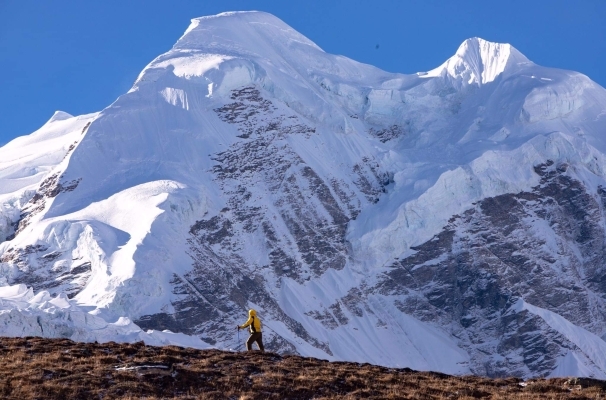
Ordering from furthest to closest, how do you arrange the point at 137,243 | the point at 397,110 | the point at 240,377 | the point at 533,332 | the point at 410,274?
1. the point at 397,110
2. the point at 410,274
3. the point at 533,332
4. the point at 137,243
5. the point at 240,377

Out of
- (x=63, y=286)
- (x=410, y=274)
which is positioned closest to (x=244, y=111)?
Answer: (x=410, y=274)

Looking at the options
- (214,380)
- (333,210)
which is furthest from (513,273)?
(214,380)

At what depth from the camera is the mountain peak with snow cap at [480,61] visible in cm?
18625

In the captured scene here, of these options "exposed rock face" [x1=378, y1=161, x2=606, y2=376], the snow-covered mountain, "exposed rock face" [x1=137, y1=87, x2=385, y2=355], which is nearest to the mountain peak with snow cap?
the snow-covered mountain

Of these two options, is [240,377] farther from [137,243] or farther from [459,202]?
[459,202]

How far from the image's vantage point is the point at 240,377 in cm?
3953

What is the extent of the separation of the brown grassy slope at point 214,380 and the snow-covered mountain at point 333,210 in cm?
8045

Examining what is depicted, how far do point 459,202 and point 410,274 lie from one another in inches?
452

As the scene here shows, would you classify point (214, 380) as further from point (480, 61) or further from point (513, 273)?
point (480, 61)

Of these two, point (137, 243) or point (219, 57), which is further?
point (219, 57)

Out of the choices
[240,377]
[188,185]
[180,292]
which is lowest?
[240,377]

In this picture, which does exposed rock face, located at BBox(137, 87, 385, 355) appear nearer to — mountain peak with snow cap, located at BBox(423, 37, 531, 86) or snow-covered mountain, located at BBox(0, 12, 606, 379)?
snow-covered mountain, located at BBox(0, 12, 606, 379)

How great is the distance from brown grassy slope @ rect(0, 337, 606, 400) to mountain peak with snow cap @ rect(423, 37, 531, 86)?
146 metres

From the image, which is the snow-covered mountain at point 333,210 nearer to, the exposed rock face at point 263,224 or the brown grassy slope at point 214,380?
the exposed rock face at point 263,224
